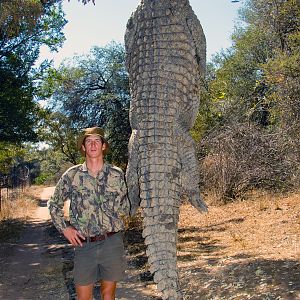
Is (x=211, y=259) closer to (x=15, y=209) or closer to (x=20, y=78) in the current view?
(x=20, y=78)

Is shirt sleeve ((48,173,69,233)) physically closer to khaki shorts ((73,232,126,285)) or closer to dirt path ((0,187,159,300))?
khaki shorts ((73,232,126,285))

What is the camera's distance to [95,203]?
12.0 feet

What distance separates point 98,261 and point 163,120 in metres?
1.21

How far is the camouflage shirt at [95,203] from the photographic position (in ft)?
12.0

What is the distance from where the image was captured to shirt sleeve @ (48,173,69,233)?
3.64 meters

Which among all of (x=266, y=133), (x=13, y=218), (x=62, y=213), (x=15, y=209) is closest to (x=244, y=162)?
(x=266, y=133)

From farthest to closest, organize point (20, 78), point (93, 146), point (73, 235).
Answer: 1. point (20, 78)
2. point (93, 146)
3. point (73, 235)

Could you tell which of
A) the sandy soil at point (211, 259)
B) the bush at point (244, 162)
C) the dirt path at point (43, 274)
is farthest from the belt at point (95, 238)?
the bush at point (244, 162)

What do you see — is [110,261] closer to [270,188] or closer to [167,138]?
[167,138]

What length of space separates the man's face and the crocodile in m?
0.33

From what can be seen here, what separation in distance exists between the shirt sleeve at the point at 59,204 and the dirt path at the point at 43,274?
266 cm

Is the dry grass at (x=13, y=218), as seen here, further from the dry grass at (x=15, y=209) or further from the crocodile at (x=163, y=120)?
the crocodile at (x=163, y=120)

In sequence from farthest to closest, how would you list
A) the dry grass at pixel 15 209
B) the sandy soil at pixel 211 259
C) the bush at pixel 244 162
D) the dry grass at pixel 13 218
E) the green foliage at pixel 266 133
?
the dry grass at pixel 15 209
the bush at pixel 244 162
the dry grass at pixel 13 218
the green foliage at pixel 266 133
the sandy soil at pixel 211 259

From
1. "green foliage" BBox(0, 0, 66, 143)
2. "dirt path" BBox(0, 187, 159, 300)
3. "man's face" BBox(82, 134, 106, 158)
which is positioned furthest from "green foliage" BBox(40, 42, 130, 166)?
"man's face" BBox(82, 134, 106, 158)
